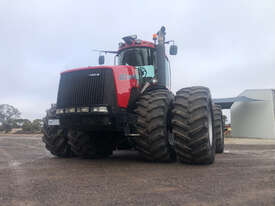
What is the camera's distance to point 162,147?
494 centimetres

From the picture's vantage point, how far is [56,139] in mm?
6281

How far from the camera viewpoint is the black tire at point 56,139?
623cm

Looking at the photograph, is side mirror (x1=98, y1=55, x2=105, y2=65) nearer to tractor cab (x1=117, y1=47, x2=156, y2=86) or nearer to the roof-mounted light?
tractor cab (x1=117, y1=47, x2=156, y2=86)

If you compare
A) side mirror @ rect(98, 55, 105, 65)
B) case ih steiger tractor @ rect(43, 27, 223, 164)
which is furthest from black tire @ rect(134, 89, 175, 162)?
side mirror @ rect(98, 55, 105, 65)

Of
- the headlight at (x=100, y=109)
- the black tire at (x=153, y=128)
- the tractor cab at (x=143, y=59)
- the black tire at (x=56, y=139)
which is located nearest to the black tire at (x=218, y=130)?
the tractor cab at (x=143, y=59)

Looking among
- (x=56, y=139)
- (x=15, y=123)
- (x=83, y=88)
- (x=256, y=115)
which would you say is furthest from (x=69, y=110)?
(x=15, y=123)

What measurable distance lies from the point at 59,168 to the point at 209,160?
2765mm

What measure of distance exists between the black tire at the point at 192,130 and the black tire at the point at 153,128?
21cm

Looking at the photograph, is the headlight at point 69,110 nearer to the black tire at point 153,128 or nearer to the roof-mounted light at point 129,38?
the black tire at point 153,128

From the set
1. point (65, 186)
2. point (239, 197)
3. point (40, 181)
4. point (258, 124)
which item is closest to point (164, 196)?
point (239, 197)

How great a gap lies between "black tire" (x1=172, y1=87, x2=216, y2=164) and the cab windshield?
166 cm

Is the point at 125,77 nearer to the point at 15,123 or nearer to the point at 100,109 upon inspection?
the point at 100,109

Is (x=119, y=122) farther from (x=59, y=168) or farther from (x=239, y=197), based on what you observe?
(x=239, y=197)

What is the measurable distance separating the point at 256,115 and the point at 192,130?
22.5 metres
